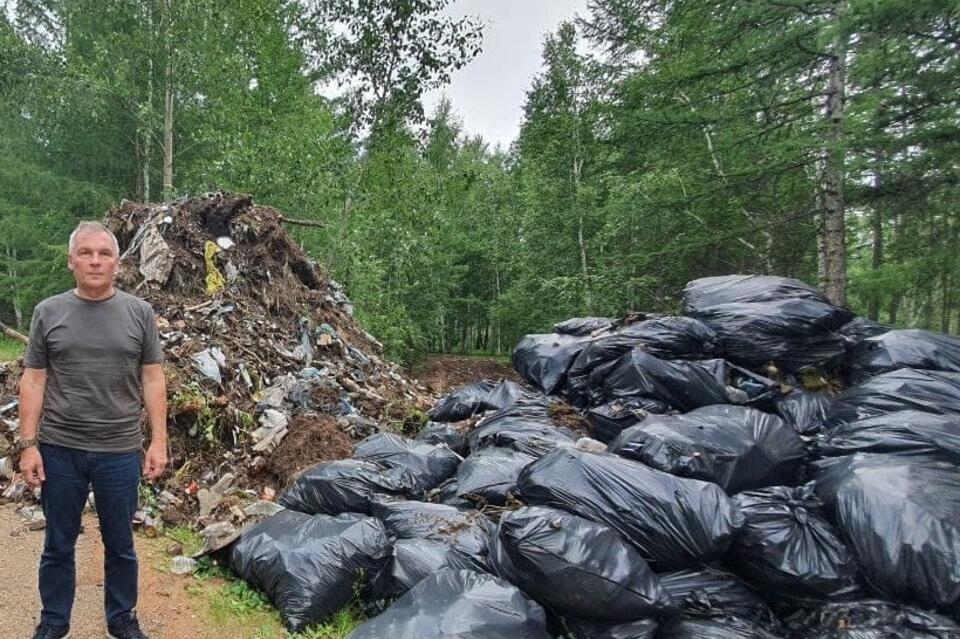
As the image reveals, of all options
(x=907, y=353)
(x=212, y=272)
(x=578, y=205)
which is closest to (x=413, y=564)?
(x=907, y=353)

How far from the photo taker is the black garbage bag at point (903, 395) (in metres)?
2.44

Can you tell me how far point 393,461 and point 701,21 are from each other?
5.74 m

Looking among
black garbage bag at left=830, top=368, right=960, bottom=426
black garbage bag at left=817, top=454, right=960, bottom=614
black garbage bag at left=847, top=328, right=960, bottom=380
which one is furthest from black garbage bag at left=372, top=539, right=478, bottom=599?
black garbage bag at left=847, top=328, right=960, bottom=380

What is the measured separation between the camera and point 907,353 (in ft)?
9.27

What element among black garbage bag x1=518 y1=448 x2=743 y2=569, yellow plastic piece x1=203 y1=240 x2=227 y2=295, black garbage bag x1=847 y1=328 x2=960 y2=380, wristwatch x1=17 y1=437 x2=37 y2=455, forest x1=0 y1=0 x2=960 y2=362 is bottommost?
black garbage bag x1=518 y1=448 x2=743 y2=569

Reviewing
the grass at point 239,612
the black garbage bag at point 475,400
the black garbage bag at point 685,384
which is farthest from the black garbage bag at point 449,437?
the grass at point 239,612

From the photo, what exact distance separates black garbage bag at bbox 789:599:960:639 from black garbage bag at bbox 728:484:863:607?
0.20 feet

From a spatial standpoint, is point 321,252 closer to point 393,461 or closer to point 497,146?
point 393,461

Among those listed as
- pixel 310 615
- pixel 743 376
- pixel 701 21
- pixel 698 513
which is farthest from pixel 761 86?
pixel 310 615

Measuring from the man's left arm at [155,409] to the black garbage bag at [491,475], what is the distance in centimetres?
129

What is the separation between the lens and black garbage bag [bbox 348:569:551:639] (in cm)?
166

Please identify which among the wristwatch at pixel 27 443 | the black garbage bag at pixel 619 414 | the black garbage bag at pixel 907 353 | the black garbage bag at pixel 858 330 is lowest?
the black garbage bag at pixel 619 414

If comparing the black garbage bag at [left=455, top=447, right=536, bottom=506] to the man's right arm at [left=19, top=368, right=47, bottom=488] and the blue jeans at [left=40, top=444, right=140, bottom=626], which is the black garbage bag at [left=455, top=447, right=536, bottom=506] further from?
the man's right arm at [left=19, top=368, right=47, bottom=488]

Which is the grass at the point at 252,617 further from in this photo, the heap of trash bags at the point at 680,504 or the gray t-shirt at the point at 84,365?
the gray t-shirt at the point at 84,365
